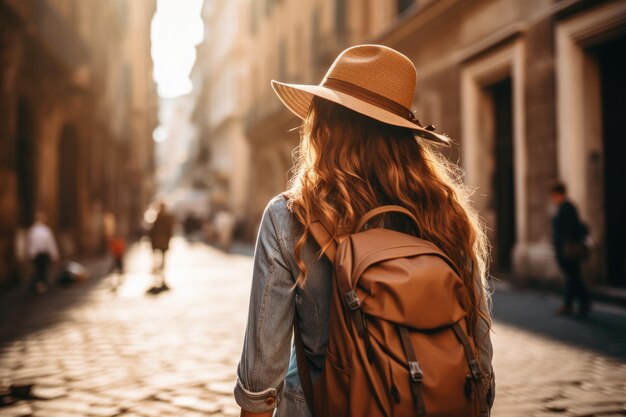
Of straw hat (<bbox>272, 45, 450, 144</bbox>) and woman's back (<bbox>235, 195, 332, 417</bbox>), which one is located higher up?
straw hat (<bbox>272, 45, 450, 144</bbox>)

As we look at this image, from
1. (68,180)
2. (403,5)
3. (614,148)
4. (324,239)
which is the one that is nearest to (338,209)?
(324,239)

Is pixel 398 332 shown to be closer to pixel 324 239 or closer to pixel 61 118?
pixel 324 239

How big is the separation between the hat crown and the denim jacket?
0.39 m

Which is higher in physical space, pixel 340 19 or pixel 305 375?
pixel 340 19

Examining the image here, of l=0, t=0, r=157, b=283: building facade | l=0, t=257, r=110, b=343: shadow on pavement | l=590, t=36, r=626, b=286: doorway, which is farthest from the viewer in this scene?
l=0, t=0, r=157, b=283: building facade

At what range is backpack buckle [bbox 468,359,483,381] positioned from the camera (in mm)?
1346

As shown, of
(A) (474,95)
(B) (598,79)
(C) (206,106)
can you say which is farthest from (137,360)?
(C) (206,106)

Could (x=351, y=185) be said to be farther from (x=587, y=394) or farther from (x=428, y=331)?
(x=587, y=394)

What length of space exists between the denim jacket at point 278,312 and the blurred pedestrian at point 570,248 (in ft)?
22.7

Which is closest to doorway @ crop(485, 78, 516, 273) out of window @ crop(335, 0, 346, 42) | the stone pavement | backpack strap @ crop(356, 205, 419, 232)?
the stone pavement

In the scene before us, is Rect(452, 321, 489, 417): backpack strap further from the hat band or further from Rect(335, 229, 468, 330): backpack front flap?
the hat band

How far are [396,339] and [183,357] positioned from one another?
4.49 metres

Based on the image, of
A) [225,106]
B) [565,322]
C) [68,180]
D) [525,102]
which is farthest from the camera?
[225,106]

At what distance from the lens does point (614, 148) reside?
9.23 metres
